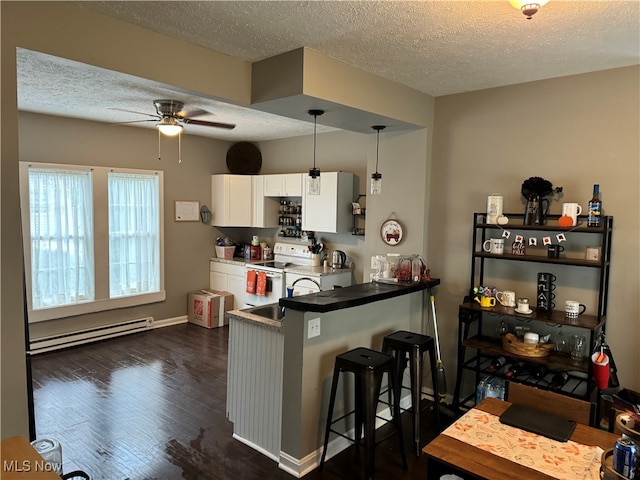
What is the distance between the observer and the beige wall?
2832 millimetres

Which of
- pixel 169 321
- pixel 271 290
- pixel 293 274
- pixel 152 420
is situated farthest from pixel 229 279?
pixel 152 420

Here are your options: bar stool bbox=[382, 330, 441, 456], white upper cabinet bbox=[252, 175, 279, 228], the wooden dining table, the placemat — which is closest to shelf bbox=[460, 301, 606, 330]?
bar stool bbox=[382, 330, 441, 456]

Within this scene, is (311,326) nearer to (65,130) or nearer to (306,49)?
(306,49)

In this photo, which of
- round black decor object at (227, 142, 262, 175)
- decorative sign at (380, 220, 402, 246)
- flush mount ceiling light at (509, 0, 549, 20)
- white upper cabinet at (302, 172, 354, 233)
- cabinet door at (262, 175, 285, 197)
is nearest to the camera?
flush mount ceiling light at (509, 0, 549, 20)

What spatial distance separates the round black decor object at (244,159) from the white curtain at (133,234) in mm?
1158

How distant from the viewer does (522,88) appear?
3.22 m

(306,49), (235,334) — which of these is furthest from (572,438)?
(306,49)

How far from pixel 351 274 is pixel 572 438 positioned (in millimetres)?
3678

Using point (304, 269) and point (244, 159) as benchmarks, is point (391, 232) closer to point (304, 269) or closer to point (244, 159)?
point (304, 269)

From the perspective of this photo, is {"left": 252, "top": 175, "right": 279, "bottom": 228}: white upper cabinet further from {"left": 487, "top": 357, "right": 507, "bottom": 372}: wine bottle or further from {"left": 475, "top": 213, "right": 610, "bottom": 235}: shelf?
{"left": 487, "top": 357, "right": 507, "bottom": 372}: wine bottle

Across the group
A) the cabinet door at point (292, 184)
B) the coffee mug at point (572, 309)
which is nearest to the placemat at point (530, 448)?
the coffee mug at point (572, 309)

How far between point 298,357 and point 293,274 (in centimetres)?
264

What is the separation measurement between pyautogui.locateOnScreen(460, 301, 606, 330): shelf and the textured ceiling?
1636mm

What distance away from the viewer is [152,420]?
11.0 feet
